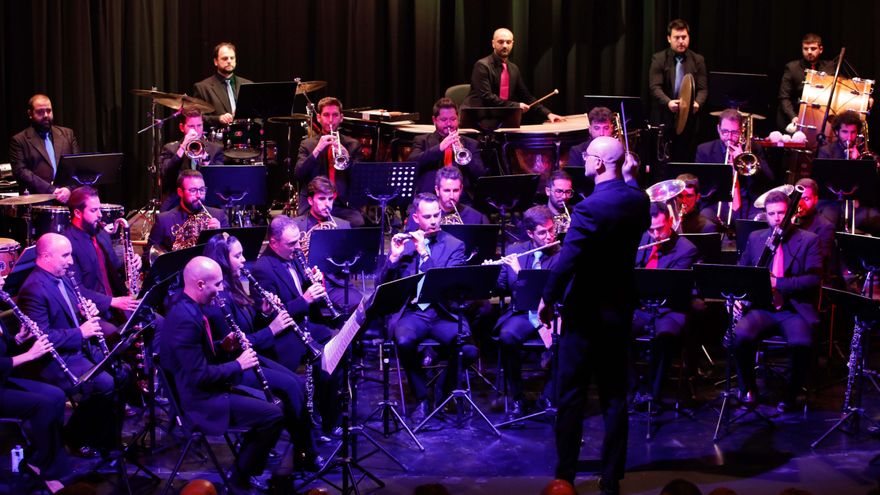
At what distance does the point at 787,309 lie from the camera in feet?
26.2

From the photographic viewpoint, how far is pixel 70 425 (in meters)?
7.00

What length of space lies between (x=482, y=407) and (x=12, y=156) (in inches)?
205

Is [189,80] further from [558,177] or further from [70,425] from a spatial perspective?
[70,425]

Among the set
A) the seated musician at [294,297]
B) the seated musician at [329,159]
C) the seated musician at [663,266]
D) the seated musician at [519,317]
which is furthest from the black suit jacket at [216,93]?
the seated musician at [663,266]

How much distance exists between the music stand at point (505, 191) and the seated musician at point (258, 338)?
246 cm

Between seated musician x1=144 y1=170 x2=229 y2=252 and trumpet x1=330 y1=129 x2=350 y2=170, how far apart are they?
1.47m

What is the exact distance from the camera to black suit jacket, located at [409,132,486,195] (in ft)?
32.7

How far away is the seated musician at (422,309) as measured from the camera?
25.0ft

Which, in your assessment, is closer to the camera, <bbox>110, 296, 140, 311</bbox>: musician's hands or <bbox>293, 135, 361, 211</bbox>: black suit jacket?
<bbox>110, 296, 140, 311</bbox>: musician's hands

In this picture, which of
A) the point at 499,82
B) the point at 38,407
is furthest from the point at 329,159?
the point at 38,407

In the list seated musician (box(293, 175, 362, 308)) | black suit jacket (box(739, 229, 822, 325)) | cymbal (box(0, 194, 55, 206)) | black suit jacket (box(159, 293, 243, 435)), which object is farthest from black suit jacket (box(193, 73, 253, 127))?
black suit jacket (box(739, 229, 822, 325))

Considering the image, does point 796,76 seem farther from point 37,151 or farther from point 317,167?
point 37,151

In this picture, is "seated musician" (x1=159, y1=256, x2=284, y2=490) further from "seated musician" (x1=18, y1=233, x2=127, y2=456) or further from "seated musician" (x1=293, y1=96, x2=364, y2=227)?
"seated musician" (x1=293, y1=96, x2=364, y2=227)

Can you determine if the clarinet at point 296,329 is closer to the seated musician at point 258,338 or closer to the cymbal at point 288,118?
the seated musician at point 258,338
